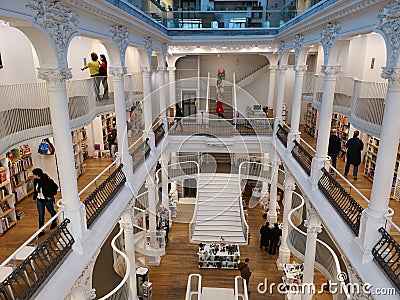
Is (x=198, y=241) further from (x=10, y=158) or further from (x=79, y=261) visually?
(x=79, y=261)

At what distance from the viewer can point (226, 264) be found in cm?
984

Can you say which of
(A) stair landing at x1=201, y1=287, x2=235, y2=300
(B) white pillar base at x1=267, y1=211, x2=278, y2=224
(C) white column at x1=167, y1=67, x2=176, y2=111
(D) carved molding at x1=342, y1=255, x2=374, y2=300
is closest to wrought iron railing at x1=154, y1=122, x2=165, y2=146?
(C) white column at x1=167, y1=67, x2=176, y2=111

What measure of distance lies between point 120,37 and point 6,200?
3.86m

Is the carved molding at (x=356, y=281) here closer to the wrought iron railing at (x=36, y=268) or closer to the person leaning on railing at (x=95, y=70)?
the wrought iron railing at (x=36, y=268)

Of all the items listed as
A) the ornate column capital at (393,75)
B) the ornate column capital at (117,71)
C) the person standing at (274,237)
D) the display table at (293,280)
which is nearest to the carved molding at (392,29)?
the ornate column capital at (393,75)

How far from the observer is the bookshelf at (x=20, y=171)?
7.05 metres

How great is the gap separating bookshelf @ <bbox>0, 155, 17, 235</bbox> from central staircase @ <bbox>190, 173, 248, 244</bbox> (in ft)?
18.7

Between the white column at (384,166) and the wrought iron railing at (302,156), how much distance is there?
9.52 ft

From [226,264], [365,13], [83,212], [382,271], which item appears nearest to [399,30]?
[365,13]

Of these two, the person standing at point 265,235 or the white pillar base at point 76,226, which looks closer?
the white pillar base at point 76,226

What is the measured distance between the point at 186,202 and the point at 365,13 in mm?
11042

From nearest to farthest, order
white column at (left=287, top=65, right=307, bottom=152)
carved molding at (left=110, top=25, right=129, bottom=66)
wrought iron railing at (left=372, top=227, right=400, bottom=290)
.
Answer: wrought iron railing at (left=372, top=227, right=400, bottom=290), carved molding at (left=110, top=25, right=129, bottom=66), white column at (left=287, top=65, right=307, bottom=152)

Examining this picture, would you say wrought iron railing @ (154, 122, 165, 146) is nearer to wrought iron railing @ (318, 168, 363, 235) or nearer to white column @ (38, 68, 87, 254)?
wrought iron railing @ (318, 168, 363, 235)

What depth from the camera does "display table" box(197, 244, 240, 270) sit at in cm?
974
